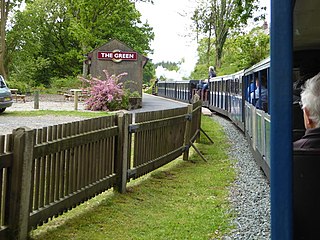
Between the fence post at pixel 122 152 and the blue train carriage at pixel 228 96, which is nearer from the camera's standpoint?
the fence post at pixel 122 152

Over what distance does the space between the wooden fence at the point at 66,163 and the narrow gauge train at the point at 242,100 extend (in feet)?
6.08

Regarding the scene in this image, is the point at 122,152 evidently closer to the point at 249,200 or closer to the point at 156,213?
the point at 156,213

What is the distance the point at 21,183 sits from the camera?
4.25 m

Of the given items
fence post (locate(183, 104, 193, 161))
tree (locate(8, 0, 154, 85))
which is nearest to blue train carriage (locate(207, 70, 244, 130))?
fence post (locate(183, 104, 193, 161))

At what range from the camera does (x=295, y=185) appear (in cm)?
283

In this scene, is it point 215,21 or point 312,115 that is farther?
point 215,21

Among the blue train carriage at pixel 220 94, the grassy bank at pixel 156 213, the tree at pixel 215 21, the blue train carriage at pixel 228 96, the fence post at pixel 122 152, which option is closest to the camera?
the grassy bank at pixel 156 213

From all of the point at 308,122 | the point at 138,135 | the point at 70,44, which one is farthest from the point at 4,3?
the point at 308,122

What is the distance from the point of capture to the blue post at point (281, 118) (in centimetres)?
249

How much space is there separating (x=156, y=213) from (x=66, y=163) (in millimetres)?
1392

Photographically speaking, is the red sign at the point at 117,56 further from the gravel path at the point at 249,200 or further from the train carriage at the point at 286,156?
the train carriage at the point at 286,156

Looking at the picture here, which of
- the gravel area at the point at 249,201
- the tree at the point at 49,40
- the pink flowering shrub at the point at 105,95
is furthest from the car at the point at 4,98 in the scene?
the tree at the point at 49,40

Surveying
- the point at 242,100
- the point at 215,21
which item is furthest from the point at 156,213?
the point at 215,21

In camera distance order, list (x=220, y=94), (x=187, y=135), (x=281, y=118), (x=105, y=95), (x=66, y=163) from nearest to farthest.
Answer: (x=281, y=118), (x=66, y=163), (x=187, y=135), (x=220, y=94), (x=105, y=95)
